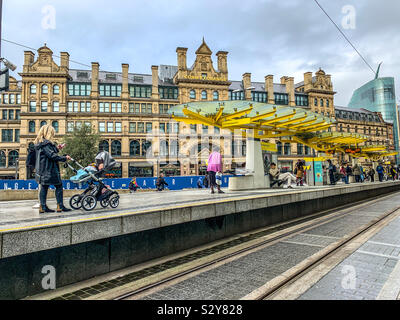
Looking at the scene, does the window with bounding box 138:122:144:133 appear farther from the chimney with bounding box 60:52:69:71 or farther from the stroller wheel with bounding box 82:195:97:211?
the stroller wheel with bounding box 82:195:97:211

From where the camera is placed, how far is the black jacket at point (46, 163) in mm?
5516

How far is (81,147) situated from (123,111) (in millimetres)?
16578

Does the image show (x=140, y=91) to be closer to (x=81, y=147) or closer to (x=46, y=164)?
(x=81, y=147)

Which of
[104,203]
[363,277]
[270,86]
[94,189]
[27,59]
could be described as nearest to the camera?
[363,277]

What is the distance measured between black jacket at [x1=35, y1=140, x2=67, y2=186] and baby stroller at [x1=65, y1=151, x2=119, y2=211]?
1.61ft

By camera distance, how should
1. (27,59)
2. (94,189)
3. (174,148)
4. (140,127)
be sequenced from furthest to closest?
(140,127)
(174,148)
(27,59)
(94,189)

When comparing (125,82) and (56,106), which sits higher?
(125,82)

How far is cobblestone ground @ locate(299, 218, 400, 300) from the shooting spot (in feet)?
12.9

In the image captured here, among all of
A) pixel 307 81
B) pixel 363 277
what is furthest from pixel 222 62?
pixel 363 277

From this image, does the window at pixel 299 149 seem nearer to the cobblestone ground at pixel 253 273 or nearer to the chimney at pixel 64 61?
the chimney at pixel 64 61

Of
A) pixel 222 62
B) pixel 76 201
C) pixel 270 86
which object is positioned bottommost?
pixel 76 201

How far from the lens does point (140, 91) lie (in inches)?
2025
